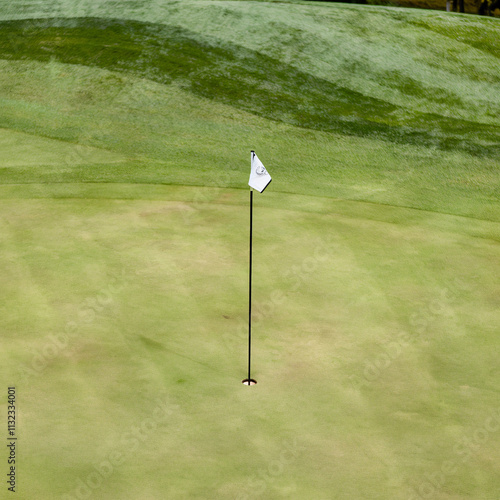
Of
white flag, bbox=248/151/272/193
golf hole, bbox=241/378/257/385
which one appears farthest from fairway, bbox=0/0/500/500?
white flag, bbox=248/151/272/193

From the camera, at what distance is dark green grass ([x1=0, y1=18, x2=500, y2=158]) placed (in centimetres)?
1769

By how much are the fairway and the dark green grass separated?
87 mm

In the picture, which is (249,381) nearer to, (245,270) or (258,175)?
(258,175)

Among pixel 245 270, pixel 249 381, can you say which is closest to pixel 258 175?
pixel 249 381

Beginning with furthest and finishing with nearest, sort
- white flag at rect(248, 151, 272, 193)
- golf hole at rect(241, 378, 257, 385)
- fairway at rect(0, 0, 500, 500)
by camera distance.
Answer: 1. white flag at rect(248, 151, 272, 193)
2. golf hole at rect(241, 378, 257, 385)
3. fairway at rect(0, 0, 500, 500)

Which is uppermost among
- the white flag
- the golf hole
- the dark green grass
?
the white flag

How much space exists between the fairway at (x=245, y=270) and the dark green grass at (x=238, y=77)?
87mm

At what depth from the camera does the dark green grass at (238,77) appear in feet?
58.0

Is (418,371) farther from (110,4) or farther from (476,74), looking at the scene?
(110,4)

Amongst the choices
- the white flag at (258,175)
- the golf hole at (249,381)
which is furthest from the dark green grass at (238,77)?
the golf hole at (249,381)

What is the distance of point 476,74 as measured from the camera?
21109mm

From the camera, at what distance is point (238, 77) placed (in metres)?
19.9

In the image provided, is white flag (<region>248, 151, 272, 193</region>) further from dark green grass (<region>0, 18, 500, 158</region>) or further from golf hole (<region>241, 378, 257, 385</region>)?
dark green grass (<region>0, 18, 500, 158</region>)

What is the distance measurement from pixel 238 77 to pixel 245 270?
11.4 m
